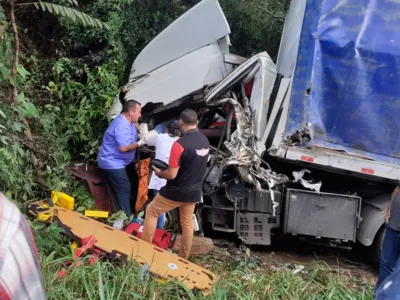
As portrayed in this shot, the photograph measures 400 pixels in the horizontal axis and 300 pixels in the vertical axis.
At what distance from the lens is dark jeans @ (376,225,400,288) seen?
3288 millimetres

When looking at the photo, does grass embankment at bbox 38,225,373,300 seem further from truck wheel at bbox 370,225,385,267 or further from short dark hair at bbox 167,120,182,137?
short dark hair at bbox 167,120,182,137

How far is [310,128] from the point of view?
4.39 m

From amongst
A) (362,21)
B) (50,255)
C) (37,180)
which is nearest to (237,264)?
(50,255)

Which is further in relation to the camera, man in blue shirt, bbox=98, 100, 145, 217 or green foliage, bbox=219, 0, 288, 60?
green foliage, bbox=219, 0, 288, 60

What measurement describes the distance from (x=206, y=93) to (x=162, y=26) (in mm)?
3265

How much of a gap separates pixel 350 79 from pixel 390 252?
1710mm

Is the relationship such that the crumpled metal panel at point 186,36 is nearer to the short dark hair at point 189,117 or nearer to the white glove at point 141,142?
the white glove at point 141,142

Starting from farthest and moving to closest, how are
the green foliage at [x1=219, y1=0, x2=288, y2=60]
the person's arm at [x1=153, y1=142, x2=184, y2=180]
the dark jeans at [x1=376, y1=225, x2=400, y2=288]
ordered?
the green foliage at [x1=219, y1=0, x2=288, y2=60], the person's arm at [x1=153, y1=142, x2=184, y2=180], the dark jeans at [x1=376, y1=225, x2=400, y2=288]

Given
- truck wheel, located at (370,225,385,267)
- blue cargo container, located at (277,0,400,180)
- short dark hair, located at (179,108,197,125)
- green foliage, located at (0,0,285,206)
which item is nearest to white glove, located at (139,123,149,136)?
green foliage, located at (0,0,285,206)

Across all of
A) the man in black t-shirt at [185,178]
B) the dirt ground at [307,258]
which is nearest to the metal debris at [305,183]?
the dirt ground at [307,258]

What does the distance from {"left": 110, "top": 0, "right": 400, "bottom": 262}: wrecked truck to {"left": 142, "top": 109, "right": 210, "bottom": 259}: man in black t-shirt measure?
53 cm

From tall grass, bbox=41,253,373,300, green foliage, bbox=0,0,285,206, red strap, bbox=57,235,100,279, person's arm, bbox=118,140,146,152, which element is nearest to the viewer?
tall grass, bbox=41,253,373,300

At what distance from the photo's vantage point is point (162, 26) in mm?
8008

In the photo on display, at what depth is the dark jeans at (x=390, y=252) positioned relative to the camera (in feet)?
10.8
